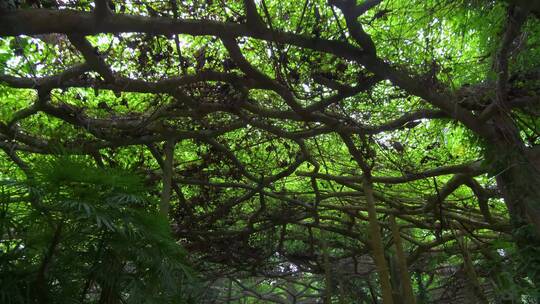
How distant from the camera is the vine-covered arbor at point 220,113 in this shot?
1.80 metres

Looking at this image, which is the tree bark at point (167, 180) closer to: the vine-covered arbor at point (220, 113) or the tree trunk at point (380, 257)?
the vine-covered arbor at point (220, 113)

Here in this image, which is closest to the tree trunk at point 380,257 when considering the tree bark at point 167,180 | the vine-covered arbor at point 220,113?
the vine-covered arbor at point 220,113

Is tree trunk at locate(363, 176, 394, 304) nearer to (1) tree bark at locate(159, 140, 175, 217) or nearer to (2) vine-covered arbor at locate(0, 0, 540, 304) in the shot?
(2) vine-covered arbor at locate(0, 0, 540, 304)

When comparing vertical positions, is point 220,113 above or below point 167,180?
above

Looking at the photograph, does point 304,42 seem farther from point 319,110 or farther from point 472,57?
point 472,57

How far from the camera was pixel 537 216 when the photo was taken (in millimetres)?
3027

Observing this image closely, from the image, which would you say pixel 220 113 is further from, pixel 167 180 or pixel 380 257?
pixel 380 257

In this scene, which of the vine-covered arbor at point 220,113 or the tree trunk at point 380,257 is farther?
the tree trunk at point 380,257

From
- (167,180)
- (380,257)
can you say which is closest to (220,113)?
(167,180)

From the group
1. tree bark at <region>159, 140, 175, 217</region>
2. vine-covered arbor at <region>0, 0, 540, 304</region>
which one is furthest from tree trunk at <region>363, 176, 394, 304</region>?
tree bark at <region>159, 140, 175, 217</region>

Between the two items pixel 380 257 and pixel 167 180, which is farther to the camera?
pixel 380 257

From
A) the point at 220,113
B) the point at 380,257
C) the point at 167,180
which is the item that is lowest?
the point at 380,257

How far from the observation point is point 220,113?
3.84 meters

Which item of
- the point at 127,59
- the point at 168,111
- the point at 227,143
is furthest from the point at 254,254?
the point at 127,59
